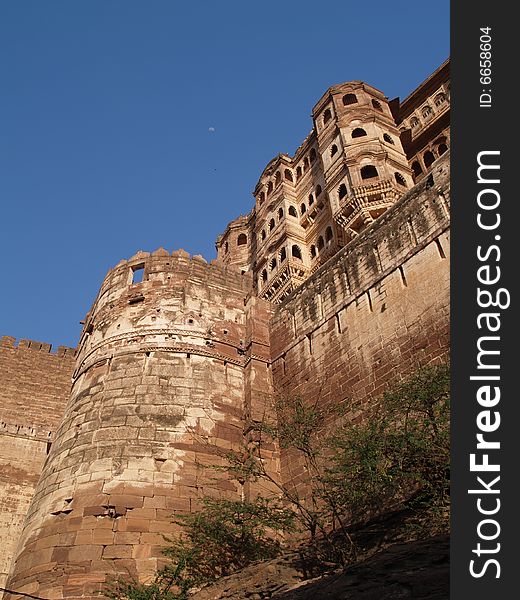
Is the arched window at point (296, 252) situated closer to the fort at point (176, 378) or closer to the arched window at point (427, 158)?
the arched window at point (427, 158)

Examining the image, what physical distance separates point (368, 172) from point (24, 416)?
18.6 m

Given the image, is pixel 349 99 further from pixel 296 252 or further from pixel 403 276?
pixel 403 276

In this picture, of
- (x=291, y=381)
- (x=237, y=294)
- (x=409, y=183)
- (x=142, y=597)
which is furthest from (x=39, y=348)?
(x=409, y=183)

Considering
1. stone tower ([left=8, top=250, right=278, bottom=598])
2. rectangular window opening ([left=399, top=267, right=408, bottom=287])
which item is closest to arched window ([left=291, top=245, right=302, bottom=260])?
stone tower ([left=8, top=250, right=278, bottom=598])

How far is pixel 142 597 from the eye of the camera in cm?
755

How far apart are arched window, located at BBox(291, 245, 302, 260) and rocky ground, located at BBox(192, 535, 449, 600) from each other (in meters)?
24.4

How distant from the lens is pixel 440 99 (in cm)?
2989

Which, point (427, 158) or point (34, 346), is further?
point (427, 158)

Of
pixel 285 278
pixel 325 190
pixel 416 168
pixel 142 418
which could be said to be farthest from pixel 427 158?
pixel 142 418

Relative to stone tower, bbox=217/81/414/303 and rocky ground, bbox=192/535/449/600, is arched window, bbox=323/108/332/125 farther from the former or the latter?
rocky ground, bbox=192/535/449/600

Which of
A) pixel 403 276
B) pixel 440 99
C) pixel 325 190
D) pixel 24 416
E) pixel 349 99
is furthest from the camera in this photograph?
pixel 349 99

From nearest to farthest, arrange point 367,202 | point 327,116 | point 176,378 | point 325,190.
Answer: point 176,378
point 367,202
point 325,190
point 327,116

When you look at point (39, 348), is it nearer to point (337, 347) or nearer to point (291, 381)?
point (291, 381)

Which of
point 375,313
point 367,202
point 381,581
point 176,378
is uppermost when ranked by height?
point 367,202
